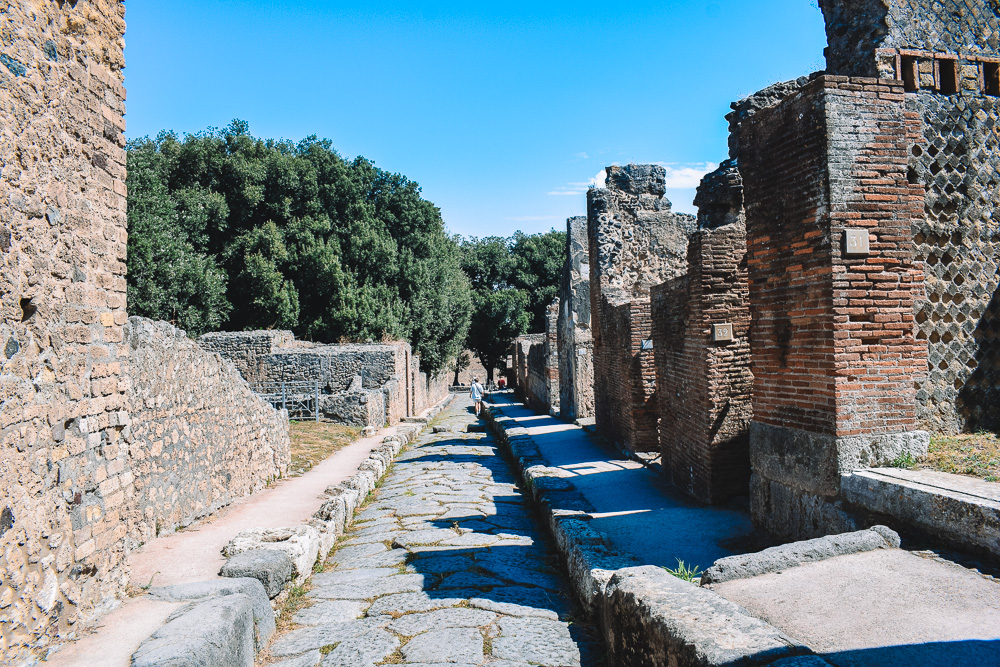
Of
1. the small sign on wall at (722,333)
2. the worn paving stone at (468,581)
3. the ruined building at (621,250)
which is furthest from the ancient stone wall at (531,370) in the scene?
the worn paving stone at (468,581)

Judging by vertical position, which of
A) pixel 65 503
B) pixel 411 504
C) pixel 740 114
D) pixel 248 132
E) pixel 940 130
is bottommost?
pixel 411 504

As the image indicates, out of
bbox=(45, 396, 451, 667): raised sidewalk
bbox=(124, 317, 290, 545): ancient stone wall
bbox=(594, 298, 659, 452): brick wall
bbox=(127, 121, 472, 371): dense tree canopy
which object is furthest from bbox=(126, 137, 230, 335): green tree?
bbox=(594, 298, 659, 452): brick wall

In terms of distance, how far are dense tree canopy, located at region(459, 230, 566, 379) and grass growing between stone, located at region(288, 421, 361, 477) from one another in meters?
29.6

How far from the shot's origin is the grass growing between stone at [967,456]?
13.4ft

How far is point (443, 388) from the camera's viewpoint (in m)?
37.4

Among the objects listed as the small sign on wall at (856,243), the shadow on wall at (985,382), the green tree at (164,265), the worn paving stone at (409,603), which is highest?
the green tree at (164,265)

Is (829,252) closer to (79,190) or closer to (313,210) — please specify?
A: (79,190)

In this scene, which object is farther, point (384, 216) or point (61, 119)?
point (384, 216)

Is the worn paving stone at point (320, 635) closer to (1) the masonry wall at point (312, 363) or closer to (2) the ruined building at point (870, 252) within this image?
(2) the ruined building at point (870, 252)

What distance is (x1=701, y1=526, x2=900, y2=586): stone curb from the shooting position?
11.6 ft

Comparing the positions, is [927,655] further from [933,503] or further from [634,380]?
[634,380]

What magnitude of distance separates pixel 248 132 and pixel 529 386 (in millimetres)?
19206

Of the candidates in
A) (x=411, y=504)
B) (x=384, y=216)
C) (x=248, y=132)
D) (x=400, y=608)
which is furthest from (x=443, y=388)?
(x=400, y=608)

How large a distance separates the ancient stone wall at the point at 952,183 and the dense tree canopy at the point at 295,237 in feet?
77.5
